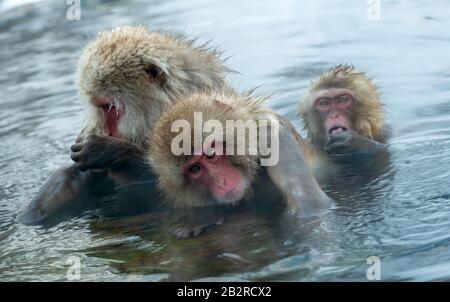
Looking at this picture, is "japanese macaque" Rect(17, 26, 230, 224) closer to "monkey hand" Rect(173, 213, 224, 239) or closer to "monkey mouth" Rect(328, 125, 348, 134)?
"monkey hand" Rect(173, 213, 224, 239)

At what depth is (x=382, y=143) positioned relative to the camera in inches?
286

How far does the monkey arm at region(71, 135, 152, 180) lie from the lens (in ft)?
20.0

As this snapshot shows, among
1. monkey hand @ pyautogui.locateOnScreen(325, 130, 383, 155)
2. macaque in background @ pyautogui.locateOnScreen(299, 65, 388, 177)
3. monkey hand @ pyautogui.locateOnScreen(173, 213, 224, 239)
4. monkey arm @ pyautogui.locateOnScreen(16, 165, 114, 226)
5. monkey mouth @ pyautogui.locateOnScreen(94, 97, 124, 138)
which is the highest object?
macaque in background @ pyautogui.locateOnScreen(299, 65, 388, 177)

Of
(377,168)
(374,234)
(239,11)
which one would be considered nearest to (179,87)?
(377,168)

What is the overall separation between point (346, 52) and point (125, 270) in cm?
527

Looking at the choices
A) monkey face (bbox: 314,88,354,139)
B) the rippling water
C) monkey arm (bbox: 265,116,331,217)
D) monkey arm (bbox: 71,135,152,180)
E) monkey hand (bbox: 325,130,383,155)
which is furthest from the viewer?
monkey face (bbox: 314,88,354,139)

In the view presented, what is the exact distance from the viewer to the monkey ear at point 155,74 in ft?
20.2

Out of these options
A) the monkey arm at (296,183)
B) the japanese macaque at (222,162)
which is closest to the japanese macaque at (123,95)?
the japanese macaque at (222,162)

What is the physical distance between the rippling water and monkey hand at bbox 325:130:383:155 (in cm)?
23

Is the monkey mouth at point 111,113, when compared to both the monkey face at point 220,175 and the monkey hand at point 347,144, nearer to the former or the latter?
the monkey face at point 220,175

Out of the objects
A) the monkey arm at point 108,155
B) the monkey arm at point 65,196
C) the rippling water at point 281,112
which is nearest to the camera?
the rippling water at point 281,112

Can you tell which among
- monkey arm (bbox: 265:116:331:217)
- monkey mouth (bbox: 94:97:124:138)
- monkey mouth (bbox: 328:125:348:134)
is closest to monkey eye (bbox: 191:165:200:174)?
monkey arm (bbox: 265:116:331:217)
